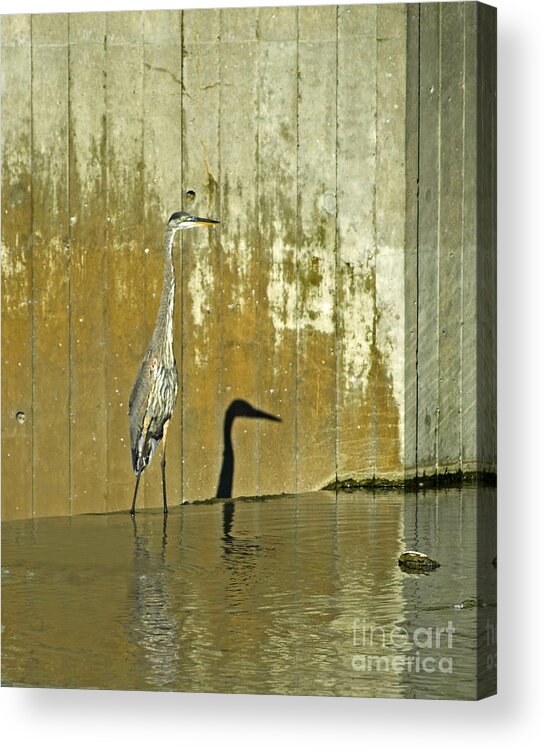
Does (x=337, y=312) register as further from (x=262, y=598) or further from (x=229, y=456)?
(x=262, y=598)

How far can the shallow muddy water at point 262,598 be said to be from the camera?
3.45 meters

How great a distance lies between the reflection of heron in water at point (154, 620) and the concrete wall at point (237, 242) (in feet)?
Result: 0.52

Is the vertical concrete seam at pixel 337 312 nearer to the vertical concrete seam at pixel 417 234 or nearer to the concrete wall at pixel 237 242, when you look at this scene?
the concrete wall at pixel 237 242

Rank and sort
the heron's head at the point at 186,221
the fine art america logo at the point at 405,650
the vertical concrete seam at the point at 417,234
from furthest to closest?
the heron's head at the point at 186,221 → the vertical concrete seam at the point at 417,234 → the fine art america logo at the point at 405,650

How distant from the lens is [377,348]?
363cm

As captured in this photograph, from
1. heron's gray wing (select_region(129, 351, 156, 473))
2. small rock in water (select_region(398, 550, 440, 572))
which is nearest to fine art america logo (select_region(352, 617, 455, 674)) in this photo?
small rock in water (select_region(398, 550, 440, 572))

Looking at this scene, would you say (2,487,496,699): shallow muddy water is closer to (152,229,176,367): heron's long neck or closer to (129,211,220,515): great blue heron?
(129,211,220,515): great blue heron

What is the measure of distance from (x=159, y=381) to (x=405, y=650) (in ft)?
2.80

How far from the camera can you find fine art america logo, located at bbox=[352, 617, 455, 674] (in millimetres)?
3443

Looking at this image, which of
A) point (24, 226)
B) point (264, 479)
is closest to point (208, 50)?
point (24, 226)

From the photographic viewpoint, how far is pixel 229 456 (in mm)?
3738

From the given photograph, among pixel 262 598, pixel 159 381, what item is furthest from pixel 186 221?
pixel 262 598

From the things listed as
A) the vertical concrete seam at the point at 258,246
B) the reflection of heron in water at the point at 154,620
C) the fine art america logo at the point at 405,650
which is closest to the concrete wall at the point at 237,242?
the vertical concrete seam at the point at 258,246

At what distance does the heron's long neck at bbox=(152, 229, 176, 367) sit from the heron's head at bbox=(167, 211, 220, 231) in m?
0.02
